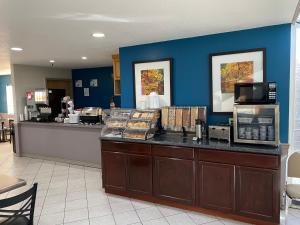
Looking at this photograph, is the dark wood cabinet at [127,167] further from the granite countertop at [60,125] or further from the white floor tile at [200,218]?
the granite countertop at [60,125]

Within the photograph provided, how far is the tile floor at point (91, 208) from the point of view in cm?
302

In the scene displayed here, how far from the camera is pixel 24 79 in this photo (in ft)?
21.4

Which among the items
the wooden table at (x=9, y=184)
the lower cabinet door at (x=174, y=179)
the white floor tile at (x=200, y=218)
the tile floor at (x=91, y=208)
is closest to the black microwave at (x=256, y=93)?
the lower cabinet door at (x=174, y=179)

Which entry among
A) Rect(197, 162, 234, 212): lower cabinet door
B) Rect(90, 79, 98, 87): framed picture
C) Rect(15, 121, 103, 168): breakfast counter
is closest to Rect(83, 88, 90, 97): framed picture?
Rect(90, 79, 98, 87): framed picture

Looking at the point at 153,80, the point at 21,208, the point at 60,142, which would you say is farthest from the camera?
the point at 60,142

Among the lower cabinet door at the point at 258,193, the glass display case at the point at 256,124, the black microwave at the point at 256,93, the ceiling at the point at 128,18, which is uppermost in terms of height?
the ceiling at the point at 128,18

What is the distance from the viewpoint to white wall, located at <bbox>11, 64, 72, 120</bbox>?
6.32 m

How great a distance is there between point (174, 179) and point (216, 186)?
1.75 feet

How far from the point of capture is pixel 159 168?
3363 millimetres

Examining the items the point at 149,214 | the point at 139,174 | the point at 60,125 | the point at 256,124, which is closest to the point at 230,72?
the point at 256,124

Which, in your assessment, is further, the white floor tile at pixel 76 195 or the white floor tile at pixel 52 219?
the white floor tile at pixel 76 195

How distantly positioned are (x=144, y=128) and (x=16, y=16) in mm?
1985

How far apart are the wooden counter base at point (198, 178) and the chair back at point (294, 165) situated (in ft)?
1.32

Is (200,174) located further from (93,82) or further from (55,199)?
(93,82)
